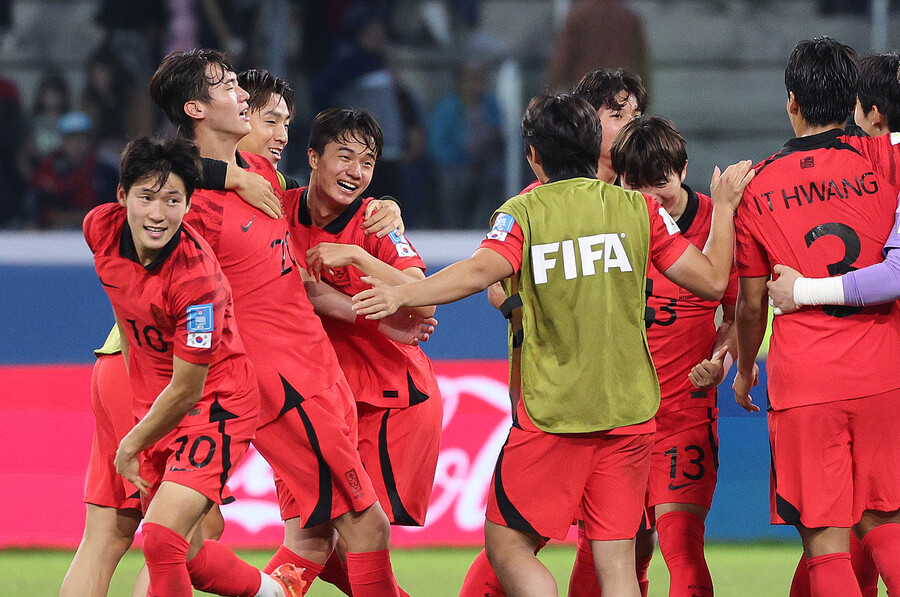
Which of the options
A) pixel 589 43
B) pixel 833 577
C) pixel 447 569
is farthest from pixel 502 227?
pixel 589 43

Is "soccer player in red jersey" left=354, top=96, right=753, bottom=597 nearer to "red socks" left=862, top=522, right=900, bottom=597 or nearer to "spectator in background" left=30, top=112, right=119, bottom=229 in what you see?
"red socks" left=862, top=522, right=900, bottom=597

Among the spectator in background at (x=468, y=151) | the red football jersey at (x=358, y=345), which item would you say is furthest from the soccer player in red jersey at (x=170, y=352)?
the spectator in background at (x=468, y=151)

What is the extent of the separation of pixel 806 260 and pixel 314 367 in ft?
5.64

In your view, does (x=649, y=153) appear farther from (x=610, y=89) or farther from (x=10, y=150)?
(x=10, y=150)

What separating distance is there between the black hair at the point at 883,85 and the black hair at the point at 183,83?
88.7 inches

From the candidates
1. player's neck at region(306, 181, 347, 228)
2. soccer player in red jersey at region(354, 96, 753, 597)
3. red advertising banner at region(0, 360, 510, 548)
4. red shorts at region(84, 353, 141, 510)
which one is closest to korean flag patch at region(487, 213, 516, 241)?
soccer player in red jersey at region(354, 96, 753, 597)

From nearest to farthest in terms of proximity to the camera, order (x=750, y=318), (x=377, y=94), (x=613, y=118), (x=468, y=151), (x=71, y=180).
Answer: (x=750, y=318) < (x=613, y=118) < (x=71, y=180) < (x=468, y=151) < (x=377, y=94)

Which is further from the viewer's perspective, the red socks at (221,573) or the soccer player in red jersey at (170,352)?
the red socks at (221,573)

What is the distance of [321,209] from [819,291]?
6.05 ft

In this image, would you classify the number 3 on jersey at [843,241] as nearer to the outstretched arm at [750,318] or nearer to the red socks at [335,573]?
the outstretched arm at [750,318]

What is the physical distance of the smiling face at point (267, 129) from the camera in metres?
4.68

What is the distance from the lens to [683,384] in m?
4.47

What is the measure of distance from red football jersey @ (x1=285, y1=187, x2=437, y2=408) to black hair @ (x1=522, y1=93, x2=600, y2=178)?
858mm

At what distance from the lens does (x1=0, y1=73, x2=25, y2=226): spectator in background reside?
826 cm
